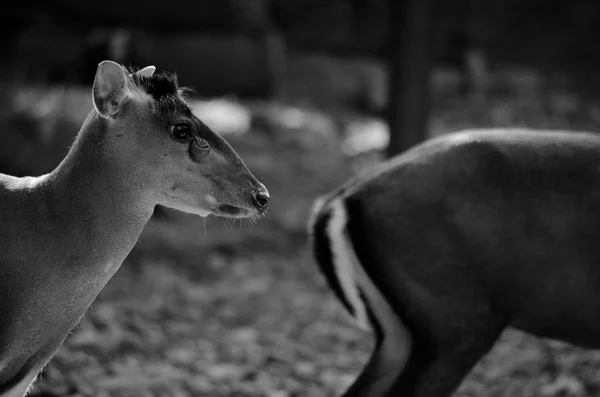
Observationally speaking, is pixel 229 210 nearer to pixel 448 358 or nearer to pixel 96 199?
pixel 96 199

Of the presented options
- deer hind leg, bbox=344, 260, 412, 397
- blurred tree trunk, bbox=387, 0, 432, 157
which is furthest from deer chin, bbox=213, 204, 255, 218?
blurred tree trunk, bbox=387, 0, 432, 157

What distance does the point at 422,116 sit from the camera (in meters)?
6.06

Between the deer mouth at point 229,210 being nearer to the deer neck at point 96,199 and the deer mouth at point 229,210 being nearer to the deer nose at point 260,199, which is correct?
the deer nose at point 260,199

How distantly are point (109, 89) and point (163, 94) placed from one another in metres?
0.18

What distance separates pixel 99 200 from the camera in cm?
231

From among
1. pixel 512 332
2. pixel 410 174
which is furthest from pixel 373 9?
pixel 410 174

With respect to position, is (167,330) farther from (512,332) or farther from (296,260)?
(512,332)

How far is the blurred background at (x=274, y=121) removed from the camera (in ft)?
13.2

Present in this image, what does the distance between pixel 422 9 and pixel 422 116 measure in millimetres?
854

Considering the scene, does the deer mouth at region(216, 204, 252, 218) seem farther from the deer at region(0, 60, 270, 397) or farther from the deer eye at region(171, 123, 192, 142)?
the deer eye at region(171, 123, 192, 142)

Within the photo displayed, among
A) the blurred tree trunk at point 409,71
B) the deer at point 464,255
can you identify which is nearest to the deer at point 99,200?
the deer at point 464,255

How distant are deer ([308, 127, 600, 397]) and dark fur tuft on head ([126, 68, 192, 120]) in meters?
0.77

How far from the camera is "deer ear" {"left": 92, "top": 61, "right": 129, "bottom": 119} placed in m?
2.20

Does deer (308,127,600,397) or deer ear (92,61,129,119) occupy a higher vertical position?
deer ear (92,61,129,119)
